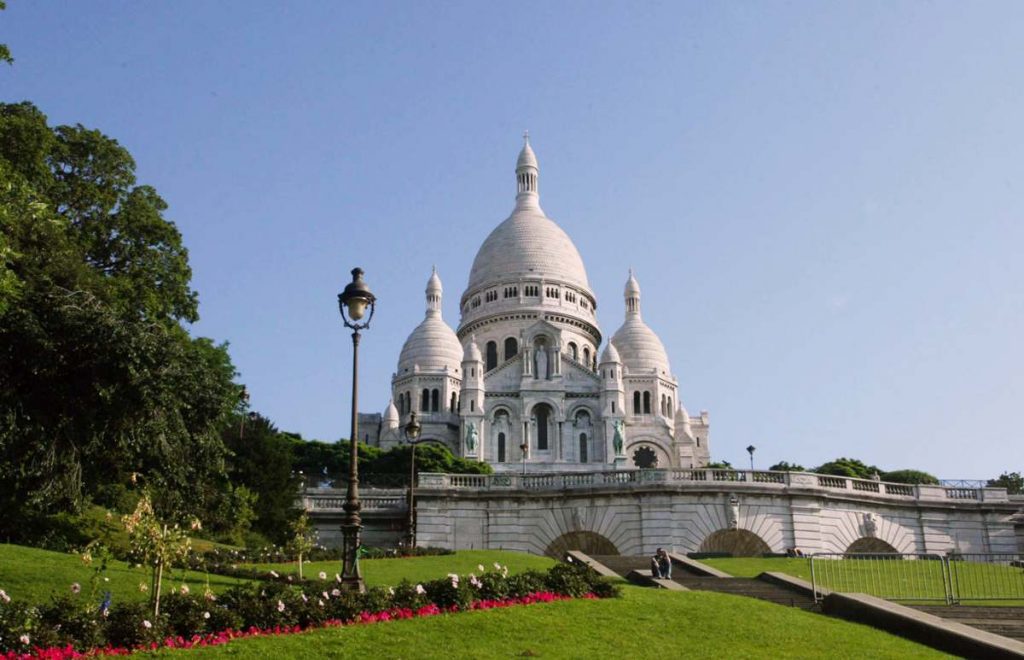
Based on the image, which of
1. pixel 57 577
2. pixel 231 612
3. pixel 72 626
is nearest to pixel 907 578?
pixel 231 612

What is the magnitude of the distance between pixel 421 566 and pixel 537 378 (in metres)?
69.2

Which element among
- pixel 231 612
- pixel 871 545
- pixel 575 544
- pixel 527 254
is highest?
pixel 527 254

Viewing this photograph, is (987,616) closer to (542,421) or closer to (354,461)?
(354,461)

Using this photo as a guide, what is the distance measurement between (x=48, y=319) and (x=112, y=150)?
1625 cm

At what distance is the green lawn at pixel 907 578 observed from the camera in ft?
72.9

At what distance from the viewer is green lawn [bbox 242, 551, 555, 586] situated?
22.9 meters

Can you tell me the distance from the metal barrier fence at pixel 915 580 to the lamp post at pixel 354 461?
30.7 feet

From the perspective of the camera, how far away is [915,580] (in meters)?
24.5

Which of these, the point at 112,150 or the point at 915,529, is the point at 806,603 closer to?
the point at 915,529

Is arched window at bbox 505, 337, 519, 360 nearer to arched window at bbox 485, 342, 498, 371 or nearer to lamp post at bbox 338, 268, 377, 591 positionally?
arched window at bbox 485, 342, 498, 371

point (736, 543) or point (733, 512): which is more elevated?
point (733, 512)

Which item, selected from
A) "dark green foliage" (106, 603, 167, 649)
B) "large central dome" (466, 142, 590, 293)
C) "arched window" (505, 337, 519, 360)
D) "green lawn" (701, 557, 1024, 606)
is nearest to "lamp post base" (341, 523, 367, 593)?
"dark green foliage" (106, 603, 167, 649)

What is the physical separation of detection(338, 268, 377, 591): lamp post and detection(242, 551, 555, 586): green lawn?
392 centimetres

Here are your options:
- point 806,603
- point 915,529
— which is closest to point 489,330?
point 915,529
